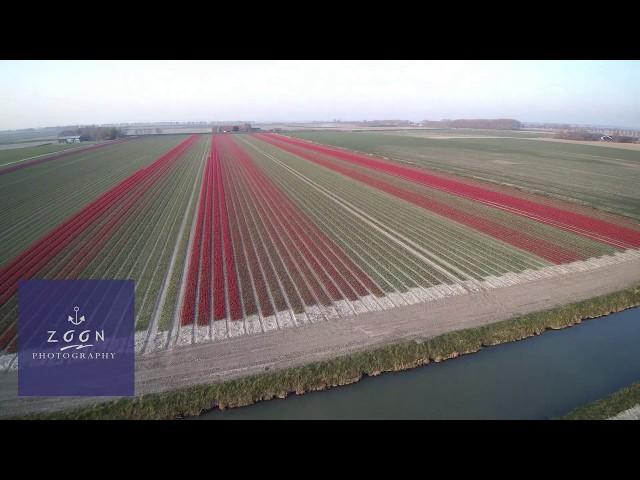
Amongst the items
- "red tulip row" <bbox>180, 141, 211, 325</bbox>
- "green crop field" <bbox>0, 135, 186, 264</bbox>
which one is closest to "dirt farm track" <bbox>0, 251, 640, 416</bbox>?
"red tulip row" <bbox>180, 141, 211, 325</bbox>

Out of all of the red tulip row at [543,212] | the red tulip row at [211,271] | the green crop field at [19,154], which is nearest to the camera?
the red tulip row at [211,271]

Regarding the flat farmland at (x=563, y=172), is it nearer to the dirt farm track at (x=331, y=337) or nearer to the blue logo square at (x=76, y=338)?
the dirt farm track at (x=331, y=337)

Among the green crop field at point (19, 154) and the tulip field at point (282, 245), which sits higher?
the green crop field at point (19, 154)

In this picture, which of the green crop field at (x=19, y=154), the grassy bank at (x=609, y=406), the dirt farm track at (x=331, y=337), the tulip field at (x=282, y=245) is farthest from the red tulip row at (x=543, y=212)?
the green crop field at (x=19, y=154)

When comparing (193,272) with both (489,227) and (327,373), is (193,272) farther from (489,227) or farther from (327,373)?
(489,227)

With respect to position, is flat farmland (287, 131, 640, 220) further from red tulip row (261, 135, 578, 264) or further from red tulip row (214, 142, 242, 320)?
red tulip row (214, 142, 242, 320)

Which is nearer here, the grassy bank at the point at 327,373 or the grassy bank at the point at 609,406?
the grassy bank at the point at 609,406
